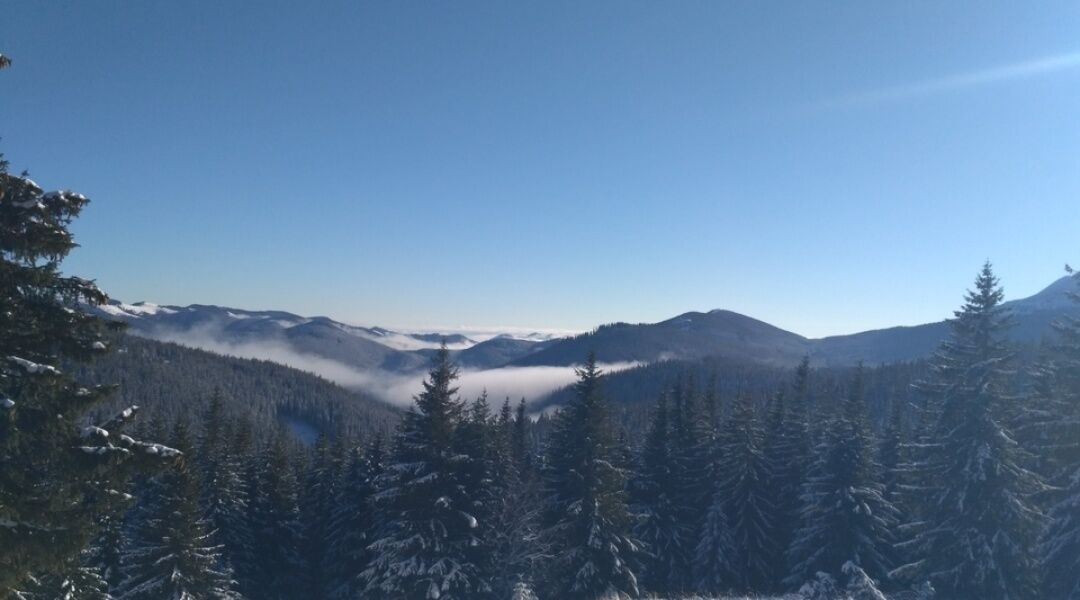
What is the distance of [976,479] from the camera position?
2425 centimetres

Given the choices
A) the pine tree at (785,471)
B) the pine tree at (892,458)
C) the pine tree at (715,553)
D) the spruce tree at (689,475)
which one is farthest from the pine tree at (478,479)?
the pine tree at (892,458)

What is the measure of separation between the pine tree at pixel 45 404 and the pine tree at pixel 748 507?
35876 mm

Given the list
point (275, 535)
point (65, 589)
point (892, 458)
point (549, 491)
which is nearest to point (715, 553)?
point (892, 458)

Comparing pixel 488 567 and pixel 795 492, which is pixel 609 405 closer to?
pixel 488 567

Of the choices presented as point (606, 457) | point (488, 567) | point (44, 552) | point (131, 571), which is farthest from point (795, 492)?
point (44, 552)

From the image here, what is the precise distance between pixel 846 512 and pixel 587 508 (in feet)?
48.3

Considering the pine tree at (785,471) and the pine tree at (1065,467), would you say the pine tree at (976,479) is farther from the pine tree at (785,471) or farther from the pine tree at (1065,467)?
the pine tree at (785,471)

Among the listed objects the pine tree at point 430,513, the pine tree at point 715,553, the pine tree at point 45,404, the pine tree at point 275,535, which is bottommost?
the pine tree at point 275,535

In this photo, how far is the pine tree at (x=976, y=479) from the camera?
78.1ft

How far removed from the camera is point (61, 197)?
388 inches

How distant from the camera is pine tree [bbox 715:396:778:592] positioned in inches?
1558

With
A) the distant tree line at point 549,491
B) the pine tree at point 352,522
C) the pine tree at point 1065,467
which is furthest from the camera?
the pine tree at point 352,522

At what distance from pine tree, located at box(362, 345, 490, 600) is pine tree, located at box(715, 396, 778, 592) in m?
18.0

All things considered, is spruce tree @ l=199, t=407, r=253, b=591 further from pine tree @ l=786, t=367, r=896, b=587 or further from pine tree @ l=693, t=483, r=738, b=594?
pine tree @ l=786, t=367, r=896, b=587
